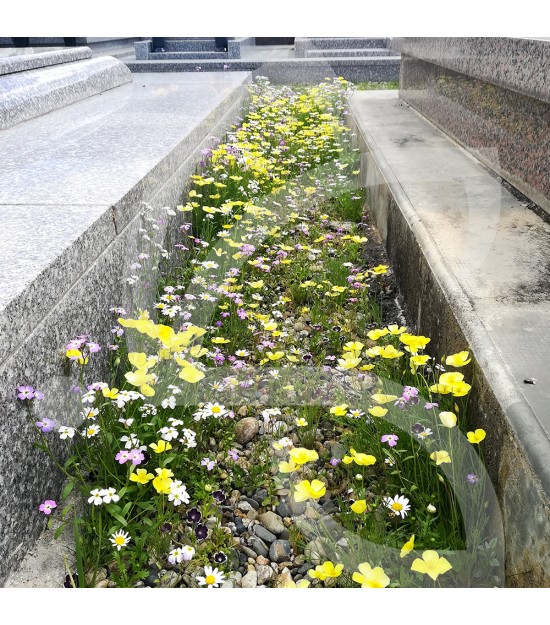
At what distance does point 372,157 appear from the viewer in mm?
4793

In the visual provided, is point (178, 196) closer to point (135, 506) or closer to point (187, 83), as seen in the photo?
point (135, 506)

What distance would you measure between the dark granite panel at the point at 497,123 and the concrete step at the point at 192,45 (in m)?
8.15

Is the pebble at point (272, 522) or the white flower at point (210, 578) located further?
the pebble at point (272, 522)

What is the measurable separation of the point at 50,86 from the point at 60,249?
13.2 ft

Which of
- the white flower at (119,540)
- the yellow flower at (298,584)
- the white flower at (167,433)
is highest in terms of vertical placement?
the white flower at (167,433)

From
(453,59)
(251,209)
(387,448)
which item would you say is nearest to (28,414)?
(387,448)

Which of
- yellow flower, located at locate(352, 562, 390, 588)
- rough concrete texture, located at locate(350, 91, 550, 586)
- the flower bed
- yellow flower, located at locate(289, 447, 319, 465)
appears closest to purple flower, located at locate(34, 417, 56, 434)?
the flower bed

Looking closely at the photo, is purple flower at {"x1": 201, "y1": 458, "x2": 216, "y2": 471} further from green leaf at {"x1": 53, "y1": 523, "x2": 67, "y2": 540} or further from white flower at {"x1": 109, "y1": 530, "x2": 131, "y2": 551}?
green leaf at {"x1": 53, "y1": 523, "x2": 67, "y2": 540}

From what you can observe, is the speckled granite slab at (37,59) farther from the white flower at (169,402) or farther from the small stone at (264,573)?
the small stone at (264,573)

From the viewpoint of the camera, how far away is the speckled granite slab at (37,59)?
537cm

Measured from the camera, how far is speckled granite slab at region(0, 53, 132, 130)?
483 centimetres

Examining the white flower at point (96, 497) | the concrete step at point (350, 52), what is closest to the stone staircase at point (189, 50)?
the concrete step at point (350, 52)

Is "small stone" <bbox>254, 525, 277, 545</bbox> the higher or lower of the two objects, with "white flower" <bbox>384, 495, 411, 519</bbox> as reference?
lower

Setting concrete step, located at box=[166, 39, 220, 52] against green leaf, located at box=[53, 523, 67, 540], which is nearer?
green leaf, located at box=[53, 523, 67, 540]
